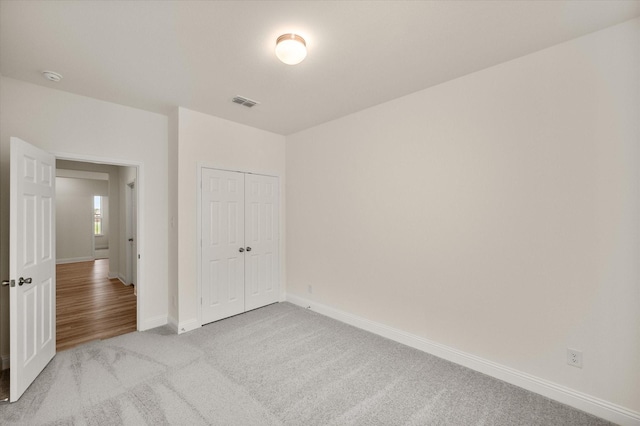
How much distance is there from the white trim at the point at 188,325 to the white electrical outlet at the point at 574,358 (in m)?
3.75

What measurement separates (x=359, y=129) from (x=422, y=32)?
159cm

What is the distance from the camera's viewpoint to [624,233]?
1.90 metres

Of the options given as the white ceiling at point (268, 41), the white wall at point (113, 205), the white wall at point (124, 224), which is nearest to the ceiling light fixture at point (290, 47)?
the white ceiling at point (268, 41)

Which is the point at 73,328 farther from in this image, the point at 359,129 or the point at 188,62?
the point at 359,129

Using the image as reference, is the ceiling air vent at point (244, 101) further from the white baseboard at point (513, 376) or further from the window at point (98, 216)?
the window at point (98, 216)

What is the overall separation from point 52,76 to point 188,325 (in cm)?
294

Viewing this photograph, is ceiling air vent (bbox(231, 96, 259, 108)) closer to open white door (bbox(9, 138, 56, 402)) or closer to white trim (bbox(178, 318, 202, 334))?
open white door (bbox(9, 138, 56, 402))

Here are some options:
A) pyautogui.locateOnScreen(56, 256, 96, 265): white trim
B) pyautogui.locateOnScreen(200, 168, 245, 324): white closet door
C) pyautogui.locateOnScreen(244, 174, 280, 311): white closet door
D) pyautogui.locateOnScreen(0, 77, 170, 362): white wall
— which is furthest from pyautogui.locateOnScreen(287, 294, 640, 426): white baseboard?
pyautogui.locateOnScreen(56, 256, 96, 265): white trim

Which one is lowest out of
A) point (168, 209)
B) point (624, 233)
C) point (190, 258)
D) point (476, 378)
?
point (476, 378)

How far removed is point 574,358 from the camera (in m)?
2.07

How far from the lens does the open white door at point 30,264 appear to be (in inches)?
84.4

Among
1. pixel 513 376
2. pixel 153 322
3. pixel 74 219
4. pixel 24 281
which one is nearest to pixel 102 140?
pixel 24 281

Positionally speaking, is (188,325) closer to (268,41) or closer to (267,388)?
(267,388)

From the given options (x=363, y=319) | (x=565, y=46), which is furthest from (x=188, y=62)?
(x=363, y=319)
